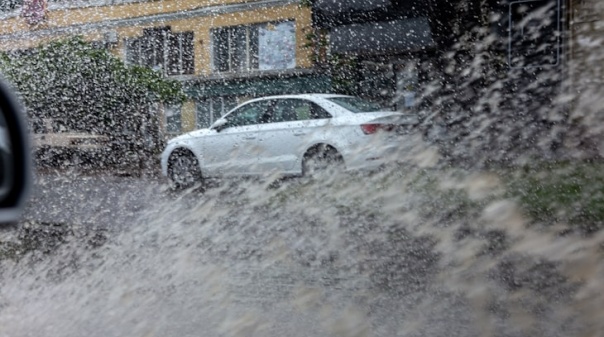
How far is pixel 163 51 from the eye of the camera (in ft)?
21.6

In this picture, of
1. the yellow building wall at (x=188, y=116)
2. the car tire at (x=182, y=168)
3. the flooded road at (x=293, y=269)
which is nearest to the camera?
the flooded road at (x=293, y=269)

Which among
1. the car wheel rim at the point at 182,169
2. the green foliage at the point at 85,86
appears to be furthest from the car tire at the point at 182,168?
the green foliage at the point at 85,86

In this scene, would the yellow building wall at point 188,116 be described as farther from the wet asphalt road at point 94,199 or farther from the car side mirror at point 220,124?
the wet asphalt road at point 94,199

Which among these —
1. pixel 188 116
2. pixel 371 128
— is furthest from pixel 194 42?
pixel 371 128

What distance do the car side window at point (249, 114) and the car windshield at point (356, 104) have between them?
1.78 feet

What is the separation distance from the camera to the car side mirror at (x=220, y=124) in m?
6.62

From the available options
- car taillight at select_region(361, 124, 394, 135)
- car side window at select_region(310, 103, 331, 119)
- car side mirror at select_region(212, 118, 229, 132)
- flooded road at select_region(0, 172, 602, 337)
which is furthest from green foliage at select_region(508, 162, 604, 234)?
car side mirror at select_region(212, 118, 229, 132)

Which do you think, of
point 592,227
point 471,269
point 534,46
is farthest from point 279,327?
point 534,46

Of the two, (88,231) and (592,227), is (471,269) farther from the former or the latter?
(88,231)

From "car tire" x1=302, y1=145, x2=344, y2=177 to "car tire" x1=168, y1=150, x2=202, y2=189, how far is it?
1.02 m

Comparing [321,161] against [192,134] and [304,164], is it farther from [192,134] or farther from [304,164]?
[192,134]

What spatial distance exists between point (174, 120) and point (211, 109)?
1.40 feet

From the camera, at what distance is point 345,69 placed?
270 inches

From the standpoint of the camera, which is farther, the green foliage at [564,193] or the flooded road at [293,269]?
the green foliage at [564,193]
